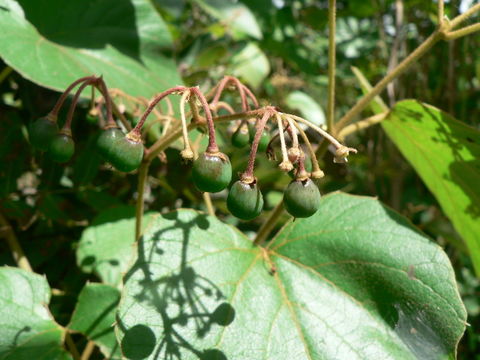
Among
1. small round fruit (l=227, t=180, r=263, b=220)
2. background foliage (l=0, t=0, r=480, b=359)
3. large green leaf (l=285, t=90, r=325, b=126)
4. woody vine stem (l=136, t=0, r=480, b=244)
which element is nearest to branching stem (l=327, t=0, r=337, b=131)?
woody vine stem (l=136, t=0, r=480, b=244)

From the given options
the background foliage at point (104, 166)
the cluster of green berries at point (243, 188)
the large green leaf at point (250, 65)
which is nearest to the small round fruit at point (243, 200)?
the cluster of green berries at point (243, 188)

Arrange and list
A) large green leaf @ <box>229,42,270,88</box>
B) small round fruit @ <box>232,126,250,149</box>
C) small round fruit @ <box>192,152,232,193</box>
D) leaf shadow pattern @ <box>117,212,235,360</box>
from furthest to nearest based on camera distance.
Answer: large green leaf @ <box>229,42,270,88</box> → small round fruit @ <box>232,126,250,149</box> → leaf shadow pattern @ <box>117,212,235,360</box> → small round fruit @ <box>192,152,232,193</box>

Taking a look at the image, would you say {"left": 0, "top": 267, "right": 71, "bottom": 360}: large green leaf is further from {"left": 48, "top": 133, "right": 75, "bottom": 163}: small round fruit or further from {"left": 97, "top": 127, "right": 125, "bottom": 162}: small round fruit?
{"left": 97, "top": 127, "right": 125, "bottom": 162}: small round fruit

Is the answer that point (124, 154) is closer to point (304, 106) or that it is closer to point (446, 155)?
point (446, 155)

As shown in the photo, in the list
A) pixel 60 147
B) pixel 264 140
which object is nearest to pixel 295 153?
pixel 264 140

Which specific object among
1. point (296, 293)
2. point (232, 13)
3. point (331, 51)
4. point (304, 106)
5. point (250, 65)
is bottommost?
point (304, 106)
